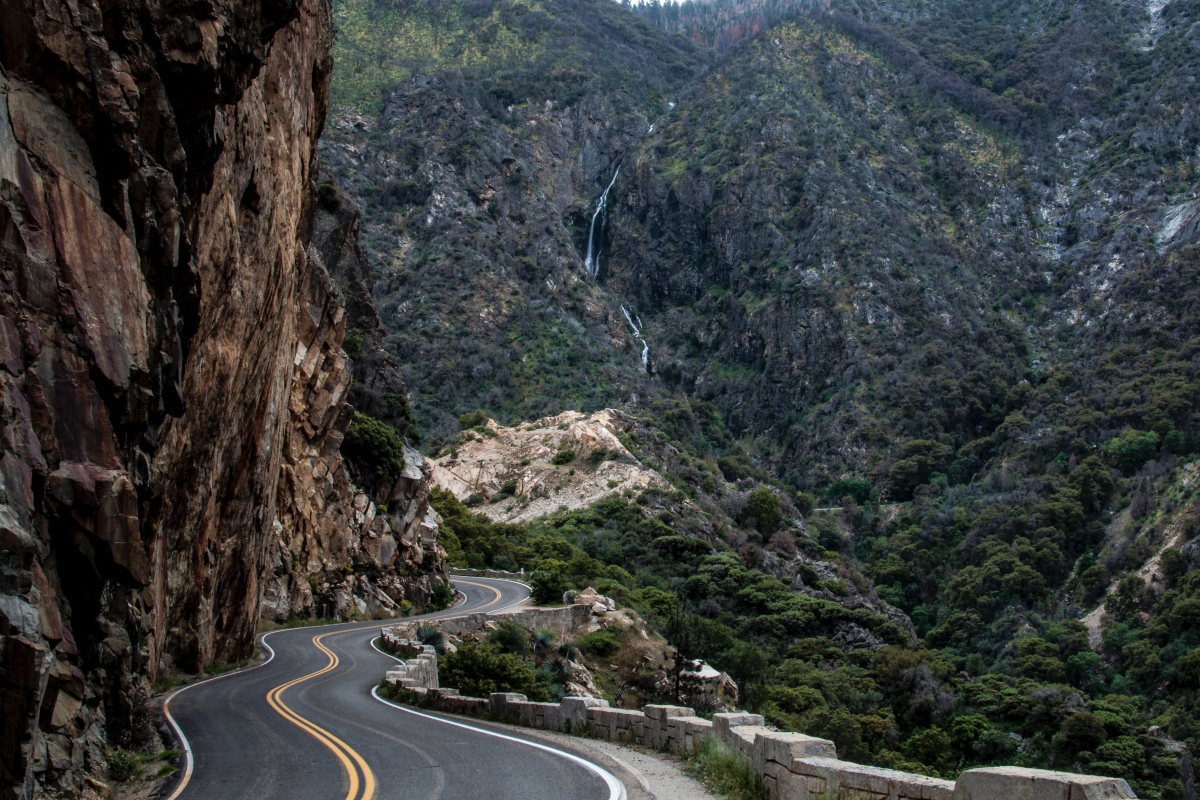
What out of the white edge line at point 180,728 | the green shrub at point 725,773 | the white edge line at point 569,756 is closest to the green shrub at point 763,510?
the white edge line at point 180,728

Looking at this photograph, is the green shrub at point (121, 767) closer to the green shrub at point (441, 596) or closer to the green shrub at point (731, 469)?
the green shrub at point (441, 596)

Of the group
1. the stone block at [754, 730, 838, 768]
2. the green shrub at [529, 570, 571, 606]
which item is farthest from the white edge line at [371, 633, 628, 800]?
the green shrub at [529, 570, 571, 606]

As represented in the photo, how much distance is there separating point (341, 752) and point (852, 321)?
119 m

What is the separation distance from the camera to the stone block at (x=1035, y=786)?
5391mm

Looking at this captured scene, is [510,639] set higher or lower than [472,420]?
lower

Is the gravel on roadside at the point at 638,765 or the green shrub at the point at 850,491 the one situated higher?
the green shrub at the point at 850,491

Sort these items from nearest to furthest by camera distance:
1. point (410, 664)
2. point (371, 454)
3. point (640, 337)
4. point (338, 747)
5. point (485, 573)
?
point (338, 747) → point (410, 664) → point (371, 454) → point (485, 573) → point (640, 337)

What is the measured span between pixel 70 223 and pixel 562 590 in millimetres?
32888

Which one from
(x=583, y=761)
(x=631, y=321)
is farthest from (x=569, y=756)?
(x=631, y=321)

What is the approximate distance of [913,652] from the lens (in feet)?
181

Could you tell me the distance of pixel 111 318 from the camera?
10.4m

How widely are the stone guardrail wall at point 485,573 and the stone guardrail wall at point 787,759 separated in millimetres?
39428

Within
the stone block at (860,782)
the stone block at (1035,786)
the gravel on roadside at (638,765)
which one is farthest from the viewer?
the gravel on roadside at (638,765)

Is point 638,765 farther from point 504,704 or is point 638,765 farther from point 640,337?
point 640,337
